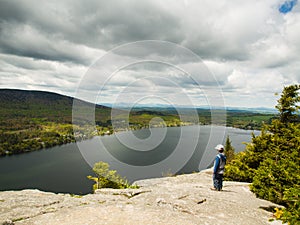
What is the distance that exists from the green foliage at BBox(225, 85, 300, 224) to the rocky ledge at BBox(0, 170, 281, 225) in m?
0.74

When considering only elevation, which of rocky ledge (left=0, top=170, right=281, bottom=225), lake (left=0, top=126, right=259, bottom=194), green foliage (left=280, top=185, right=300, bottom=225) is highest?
green foliage (left=280, top=185, right=300, bottom=225)

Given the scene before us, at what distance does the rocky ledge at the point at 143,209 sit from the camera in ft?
20.6

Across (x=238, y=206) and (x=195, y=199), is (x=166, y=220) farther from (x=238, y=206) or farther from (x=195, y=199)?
(x=238, y=206)

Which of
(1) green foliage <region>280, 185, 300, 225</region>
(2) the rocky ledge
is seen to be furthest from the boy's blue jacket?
(1) green foliage <region>280, 185, 300, 225</region>

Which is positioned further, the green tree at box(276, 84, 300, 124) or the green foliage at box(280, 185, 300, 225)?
the green tree at box(276, 84, 300, 124)

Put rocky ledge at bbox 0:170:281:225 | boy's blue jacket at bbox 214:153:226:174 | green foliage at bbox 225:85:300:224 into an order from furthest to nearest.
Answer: boy's blue jacket at bbox 214:153:226:174, green foliage at bbox 225:85:300:224, rocky ledge at bbox 0:170:281:225

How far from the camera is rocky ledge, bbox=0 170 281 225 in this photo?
6.27 metres

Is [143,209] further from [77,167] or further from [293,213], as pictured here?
[77,167]

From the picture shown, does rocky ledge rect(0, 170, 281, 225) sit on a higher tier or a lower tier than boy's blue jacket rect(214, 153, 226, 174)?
lower

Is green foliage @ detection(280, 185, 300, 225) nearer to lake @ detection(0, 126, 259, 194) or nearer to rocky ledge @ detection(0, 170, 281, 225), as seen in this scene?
rocky ledge @ detection(0, 170, 281, 225)

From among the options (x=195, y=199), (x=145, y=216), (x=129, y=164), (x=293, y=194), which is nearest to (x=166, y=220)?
(x=145, y=216)

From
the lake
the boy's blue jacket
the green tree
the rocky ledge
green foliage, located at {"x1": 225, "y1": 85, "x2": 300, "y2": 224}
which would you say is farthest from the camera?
the lake

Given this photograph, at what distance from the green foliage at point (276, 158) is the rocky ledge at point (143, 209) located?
2.42ft

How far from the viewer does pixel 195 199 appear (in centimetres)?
835
